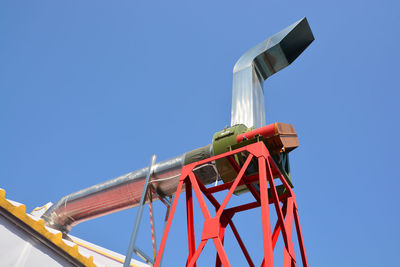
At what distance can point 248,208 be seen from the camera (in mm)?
7445

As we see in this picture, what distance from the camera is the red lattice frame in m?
5.60

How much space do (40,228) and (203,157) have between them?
13.5 feet

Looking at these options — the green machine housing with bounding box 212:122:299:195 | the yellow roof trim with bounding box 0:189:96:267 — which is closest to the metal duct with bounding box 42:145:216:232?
the green machine housing with bounding box 212:122:299:195

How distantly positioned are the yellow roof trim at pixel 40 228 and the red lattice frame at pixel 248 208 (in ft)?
9.76

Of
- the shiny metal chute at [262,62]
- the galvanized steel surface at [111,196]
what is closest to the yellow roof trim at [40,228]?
the galvanized steel surface at [111,196]

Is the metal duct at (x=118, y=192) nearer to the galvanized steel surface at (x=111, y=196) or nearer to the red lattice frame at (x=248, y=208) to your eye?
the galvanized steel surface at (x=111, y=196)

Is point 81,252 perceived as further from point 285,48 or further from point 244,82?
point 285,48

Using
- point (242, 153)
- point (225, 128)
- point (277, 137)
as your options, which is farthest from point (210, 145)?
point (277, 137)

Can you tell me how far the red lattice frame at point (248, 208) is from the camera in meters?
5.60

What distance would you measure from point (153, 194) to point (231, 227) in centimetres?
240

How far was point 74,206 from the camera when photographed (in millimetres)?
10469

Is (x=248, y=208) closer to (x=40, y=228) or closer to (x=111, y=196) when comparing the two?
(x=111, y=196)

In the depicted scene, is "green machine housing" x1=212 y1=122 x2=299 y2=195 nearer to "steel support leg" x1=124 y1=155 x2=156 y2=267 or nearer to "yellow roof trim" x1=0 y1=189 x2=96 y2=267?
"steel support leg" x1=124 y1=155 x2=156 y2=267

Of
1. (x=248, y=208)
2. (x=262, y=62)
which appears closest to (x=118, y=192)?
(x=248, y=208)
